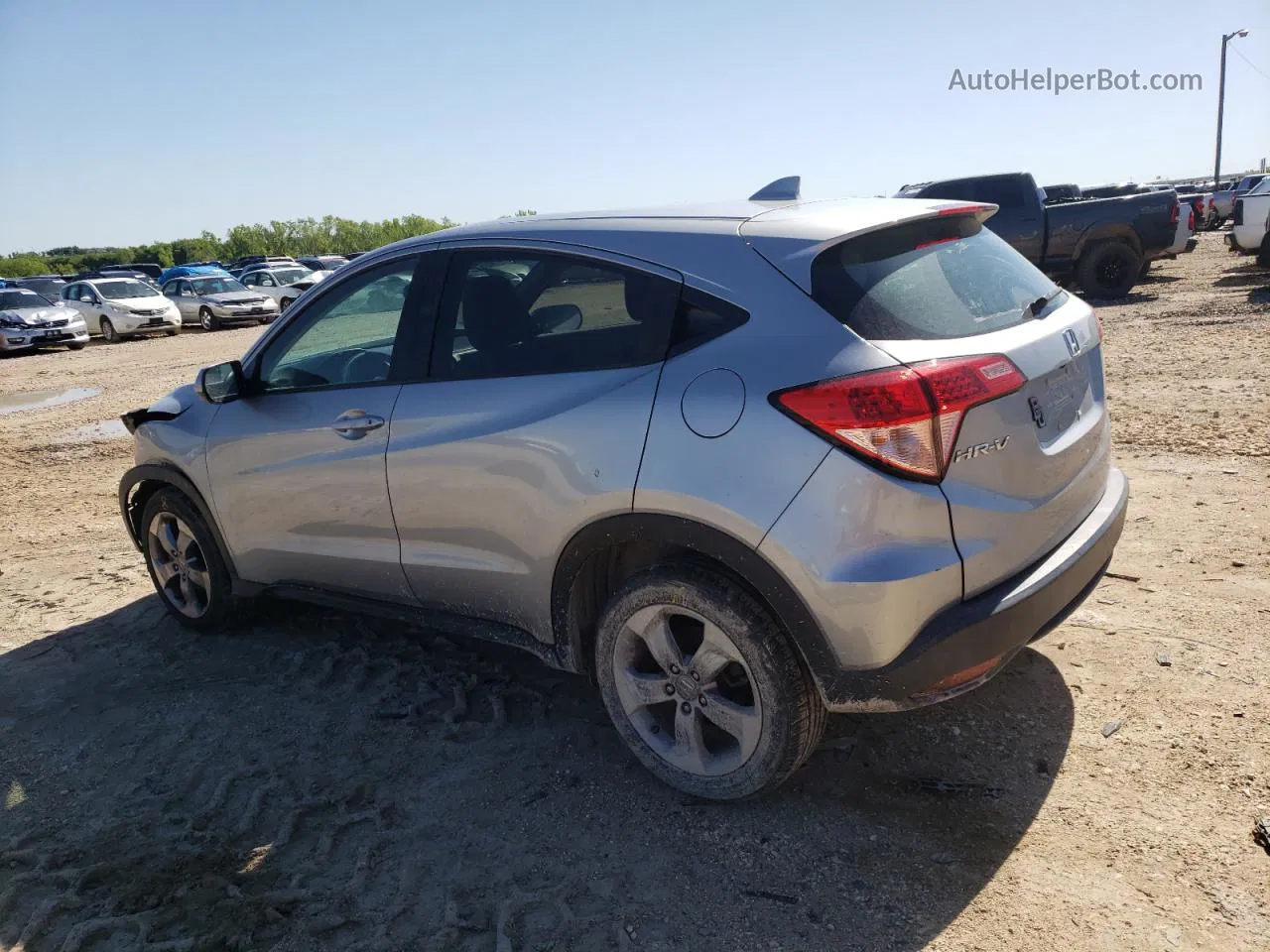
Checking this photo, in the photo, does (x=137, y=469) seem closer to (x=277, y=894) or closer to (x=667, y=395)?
(x=277, y=894)

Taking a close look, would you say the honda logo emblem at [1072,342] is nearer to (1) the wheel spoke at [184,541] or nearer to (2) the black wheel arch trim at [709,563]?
(2) the black wheel arch trim at [709,563]

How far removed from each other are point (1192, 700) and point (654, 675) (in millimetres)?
1944

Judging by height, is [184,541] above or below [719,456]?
below

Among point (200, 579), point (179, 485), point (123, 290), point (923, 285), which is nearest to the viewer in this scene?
point (923, 285)

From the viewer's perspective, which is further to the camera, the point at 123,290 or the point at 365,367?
the point at 123,290

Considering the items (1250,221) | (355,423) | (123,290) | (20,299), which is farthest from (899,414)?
(123,290)

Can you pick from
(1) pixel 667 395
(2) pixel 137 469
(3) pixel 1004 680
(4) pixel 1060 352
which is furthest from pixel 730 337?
(2) pixel 137 469

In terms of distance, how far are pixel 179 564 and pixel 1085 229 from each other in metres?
14.7

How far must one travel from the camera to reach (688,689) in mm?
3002

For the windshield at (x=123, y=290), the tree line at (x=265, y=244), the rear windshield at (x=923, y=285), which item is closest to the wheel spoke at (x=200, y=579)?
the rear windshield at (x=923, y=285)

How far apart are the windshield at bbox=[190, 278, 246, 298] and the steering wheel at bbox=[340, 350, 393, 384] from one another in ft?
81.7

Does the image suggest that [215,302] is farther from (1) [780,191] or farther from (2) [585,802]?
(2) [585,802]

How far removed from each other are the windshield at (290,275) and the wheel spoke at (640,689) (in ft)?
100

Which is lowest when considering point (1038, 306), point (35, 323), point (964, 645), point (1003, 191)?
point (964, 645)
